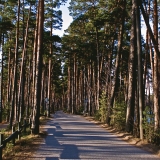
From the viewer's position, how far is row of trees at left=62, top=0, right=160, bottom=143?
45.1 ft

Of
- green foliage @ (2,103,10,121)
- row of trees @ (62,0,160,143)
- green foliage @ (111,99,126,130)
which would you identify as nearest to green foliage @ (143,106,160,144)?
row of trees @ (62,0,160,143)

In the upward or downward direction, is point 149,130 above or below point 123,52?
below

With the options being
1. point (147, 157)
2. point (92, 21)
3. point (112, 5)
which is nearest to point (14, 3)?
point (92, 21)

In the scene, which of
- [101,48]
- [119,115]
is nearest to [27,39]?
[101,48]

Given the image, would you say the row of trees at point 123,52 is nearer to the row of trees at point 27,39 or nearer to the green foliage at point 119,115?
the green foliage at point 119,115

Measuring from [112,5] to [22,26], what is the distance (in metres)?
9.69

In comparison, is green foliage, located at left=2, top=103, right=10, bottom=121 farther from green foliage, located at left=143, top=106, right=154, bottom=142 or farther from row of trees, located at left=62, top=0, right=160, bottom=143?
green foliage, located at left=143, top=106, right=154, bottom=142

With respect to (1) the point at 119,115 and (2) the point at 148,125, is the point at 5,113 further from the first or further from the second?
(2) the point at 148,125

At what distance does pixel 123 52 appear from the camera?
33.6 meters

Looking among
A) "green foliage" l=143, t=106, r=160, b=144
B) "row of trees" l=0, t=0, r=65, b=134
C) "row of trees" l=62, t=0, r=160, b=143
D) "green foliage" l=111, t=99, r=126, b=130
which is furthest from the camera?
"green foliage" l=111, t=99, r=126, b=130

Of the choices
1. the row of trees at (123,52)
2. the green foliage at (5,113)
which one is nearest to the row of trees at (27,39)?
the green foliage at (5,113)

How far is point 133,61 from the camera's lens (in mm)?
17172

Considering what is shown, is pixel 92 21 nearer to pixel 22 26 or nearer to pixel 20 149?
pixel 22 26

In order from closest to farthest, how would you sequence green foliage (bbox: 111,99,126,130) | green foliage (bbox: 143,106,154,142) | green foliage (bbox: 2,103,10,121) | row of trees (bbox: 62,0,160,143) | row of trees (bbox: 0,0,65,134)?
1. green foliage (bbox: 143,106,154,142)
2. row of trees (bbox: 62,0,160,143)
3. row of trees (bbox: 0,0,65,134)
4. green foliage (bbox: 111,99,126,130)
5. green foliage (bbox: 2,103,10,121)
